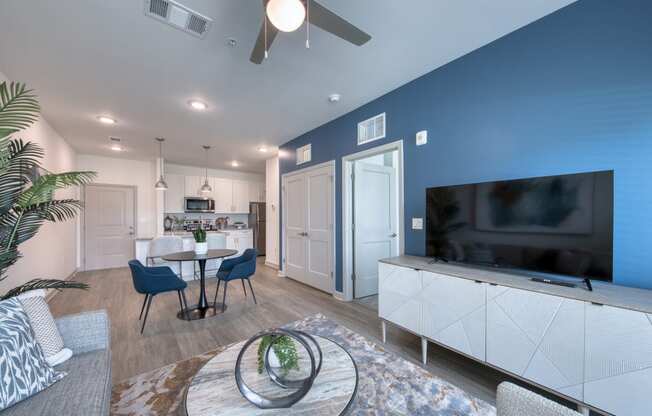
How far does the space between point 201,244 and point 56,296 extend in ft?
8.95

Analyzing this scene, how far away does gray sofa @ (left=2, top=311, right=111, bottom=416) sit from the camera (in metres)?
1.05

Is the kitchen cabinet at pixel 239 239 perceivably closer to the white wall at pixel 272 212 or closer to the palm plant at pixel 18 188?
the white wall at pixel 272 212

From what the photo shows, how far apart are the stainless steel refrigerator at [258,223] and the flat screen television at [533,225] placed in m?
5.80

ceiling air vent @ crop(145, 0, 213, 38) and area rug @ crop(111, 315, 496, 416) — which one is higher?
ceiling air vent @ crop(145, 0, 213, 38)

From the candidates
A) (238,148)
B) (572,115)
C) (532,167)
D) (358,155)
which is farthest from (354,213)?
(238,148)

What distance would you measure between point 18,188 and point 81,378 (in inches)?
53.0

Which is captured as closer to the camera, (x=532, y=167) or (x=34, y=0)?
(x=34, y=0)

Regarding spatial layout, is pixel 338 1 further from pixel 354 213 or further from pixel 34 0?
pixel 354 213

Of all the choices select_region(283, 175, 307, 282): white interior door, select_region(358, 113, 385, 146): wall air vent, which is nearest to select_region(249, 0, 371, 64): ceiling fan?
select_region(358, 113, 385, 146): wall air vent

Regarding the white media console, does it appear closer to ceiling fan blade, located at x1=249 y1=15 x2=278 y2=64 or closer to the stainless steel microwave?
ceiling fan blade, located at x1=249 y1=15 x2=278 y2=64

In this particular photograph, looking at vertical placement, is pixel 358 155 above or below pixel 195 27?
below

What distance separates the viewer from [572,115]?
174 centimetres

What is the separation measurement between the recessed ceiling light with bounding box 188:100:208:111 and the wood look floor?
2.75 m

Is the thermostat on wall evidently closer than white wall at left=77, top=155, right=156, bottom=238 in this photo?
Yes
